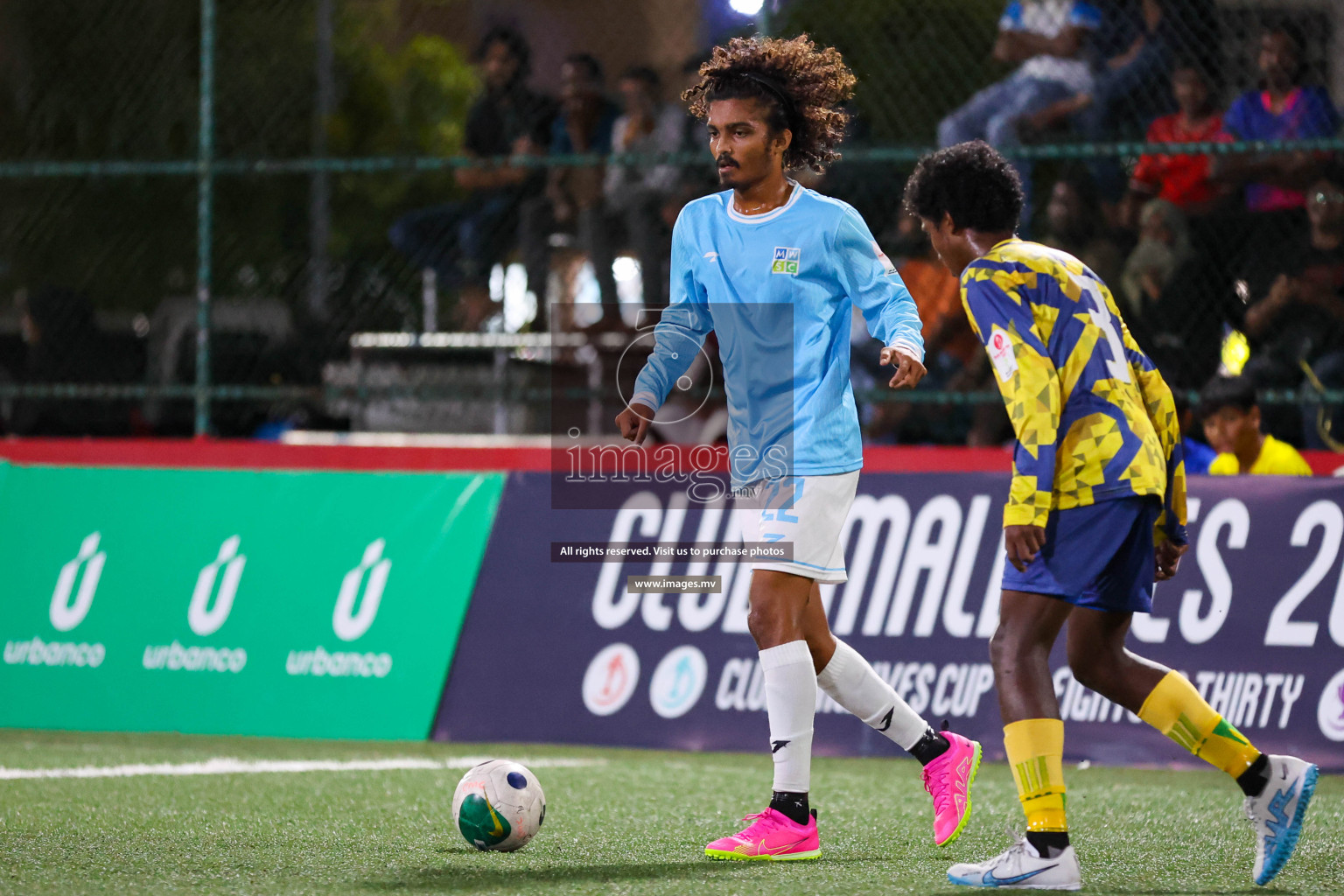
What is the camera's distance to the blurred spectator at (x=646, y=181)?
8.99 metres

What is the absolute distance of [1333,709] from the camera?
695cm

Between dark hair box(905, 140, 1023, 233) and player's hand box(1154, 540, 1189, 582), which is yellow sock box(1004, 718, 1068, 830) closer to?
player's hand box(1154, 540, 1189, 582)

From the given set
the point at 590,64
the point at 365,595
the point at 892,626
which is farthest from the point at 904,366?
the point at 590,64

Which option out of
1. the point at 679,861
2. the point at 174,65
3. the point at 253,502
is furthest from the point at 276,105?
the point at 679,861

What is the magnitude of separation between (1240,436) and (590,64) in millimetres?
4219

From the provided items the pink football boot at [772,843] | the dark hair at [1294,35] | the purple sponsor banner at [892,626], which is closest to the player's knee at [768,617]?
the pink football boot at [772,843]

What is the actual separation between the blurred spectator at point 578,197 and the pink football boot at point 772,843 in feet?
16.0

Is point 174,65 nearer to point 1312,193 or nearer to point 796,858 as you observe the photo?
point 1312,193

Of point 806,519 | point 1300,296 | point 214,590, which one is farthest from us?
point 214,590

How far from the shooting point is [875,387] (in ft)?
28.0

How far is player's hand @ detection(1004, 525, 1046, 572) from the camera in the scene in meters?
4.25

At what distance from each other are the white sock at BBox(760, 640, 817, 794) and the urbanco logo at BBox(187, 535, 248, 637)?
151 inches

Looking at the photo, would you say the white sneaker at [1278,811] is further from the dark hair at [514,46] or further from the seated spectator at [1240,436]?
the dark hair at [514,46]

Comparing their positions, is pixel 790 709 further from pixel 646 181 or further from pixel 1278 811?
pixel 646 181
